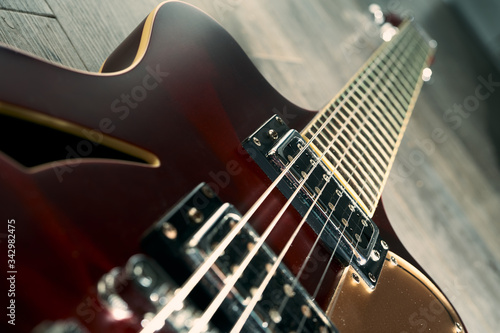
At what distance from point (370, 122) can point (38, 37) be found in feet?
1.92

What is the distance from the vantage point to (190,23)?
1.89 feet

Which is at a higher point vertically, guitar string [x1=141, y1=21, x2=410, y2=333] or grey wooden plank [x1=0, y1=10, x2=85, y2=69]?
grey wooden plank [x1=0, y1=10, x2=85, y2=69]

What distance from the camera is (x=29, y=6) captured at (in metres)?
0.62

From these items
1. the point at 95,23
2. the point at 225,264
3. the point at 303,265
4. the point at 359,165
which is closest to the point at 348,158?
the point at 359,165

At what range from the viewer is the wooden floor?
676mm

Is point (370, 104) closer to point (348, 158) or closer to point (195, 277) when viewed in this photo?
point (348, 158)

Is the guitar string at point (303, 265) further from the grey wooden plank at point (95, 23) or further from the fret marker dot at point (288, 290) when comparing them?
the grey wooden plank at point (95, 23)

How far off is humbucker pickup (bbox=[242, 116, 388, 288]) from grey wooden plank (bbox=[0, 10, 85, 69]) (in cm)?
34

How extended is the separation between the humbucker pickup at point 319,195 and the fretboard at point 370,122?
0.15 feet

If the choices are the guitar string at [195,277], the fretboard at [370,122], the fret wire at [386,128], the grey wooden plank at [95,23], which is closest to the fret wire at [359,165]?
the fretboard at [370,122]

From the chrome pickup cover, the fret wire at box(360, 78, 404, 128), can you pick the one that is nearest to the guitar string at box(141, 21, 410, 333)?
the chrome pickup cover

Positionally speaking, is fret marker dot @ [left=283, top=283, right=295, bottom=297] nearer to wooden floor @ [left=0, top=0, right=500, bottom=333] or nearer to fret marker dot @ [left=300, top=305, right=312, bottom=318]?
fret marker dot @ [left=300, top=305, right=312, bottom=318]

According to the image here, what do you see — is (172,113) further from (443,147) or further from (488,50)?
(488,50)

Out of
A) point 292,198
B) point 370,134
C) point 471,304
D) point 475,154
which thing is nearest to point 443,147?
point 475,154
